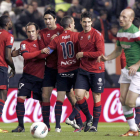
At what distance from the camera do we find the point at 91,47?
6.76 m

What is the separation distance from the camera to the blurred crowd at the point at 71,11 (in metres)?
12.4

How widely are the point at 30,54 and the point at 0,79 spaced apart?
739 mm

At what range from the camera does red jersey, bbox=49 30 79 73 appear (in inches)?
273

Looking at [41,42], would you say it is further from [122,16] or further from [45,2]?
[45,2]

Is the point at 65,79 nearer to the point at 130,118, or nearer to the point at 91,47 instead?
the point at 91,47

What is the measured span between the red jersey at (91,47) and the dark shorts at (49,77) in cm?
69

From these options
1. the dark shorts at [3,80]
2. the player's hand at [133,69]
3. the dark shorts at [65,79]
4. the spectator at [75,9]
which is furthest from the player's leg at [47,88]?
the spectator at [75,9]

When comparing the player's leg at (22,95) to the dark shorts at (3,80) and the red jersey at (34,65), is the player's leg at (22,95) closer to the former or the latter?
the red jersey at (34,65)

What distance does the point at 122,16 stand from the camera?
A: 5.69 m

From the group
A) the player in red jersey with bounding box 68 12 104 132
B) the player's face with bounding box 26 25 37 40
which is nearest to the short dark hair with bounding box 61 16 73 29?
the player in red jersey with bounding box 68 12 104 132

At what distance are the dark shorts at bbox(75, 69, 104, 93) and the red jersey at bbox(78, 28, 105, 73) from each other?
3.3 inches

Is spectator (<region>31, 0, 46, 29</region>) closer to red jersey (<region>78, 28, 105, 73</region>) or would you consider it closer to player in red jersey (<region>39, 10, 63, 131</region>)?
player in red jersey (<region>39, 10, 63, 131</region>)

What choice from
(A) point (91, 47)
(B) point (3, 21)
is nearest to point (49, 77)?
(A) point (91, 47)

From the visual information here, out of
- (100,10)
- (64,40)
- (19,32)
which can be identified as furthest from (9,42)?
(100,10)
